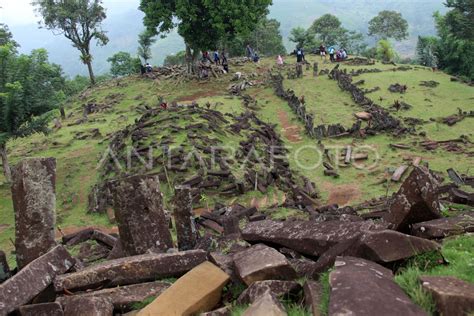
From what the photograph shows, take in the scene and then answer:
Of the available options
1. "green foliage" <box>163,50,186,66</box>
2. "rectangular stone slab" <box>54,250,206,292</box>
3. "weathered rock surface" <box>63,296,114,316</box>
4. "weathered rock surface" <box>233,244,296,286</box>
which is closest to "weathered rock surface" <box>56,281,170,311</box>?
"weathered rock surface" <box>63,296,114,316</box>

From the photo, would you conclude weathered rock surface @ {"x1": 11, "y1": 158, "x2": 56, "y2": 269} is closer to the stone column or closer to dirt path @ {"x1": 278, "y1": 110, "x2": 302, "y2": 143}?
the stone column

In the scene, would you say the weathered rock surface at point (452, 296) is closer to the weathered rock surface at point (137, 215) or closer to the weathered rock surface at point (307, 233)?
the weathered rock surface at point (307, 233)

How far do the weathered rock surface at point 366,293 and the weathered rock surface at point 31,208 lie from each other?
529 cm

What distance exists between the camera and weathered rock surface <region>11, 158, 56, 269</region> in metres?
6.93

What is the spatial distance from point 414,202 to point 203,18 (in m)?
27.2

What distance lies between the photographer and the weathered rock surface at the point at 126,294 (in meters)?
4.81

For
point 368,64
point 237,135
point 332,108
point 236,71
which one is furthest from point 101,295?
point 368,64

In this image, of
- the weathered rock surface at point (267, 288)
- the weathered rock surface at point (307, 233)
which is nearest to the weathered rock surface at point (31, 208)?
the weathered rock surface at point (307, 233)

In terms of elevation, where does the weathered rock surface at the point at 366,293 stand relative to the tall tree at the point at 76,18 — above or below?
below

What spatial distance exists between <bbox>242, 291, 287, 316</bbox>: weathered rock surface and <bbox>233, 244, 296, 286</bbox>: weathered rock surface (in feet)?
2.60

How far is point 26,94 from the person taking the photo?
16.3m

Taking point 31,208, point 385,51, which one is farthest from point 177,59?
point 31,208

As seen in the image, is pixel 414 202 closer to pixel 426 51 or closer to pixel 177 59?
pixel 426 51

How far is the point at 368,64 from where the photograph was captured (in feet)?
124
